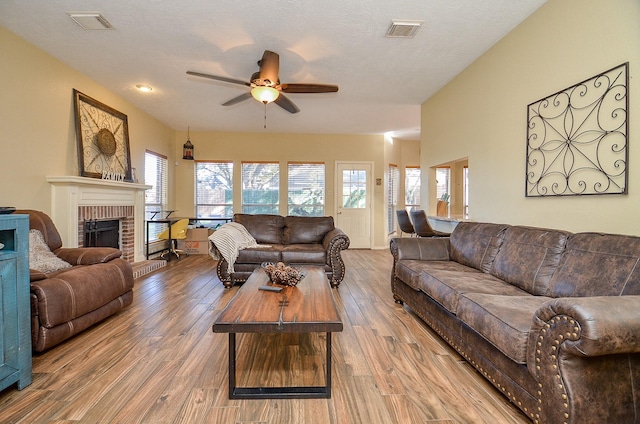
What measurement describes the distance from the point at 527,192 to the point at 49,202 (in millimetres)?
5114

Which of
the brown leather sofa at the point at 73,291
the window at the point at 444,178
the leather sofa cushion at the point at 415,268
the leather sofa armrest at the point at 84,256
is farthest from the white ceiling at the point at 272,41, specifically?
the window at the point at 444,178

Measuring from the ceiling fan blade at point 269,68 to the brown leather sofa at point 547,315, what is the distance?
7.72ft

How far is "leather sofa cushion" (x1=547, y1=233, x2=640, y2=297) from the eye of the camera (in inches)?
61.5

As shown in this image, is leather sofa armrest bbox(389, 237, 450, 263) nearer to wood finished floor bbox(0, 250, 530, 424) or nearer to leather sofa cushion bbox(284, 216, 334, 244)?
wood finished floor bbox(0, 250, 530, 424)

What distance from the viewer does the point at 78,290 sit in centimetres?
228

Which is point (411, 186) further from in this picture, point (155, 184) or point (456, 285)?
point (456, 285)

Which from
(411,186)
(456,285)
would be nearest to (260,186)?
(411,186)

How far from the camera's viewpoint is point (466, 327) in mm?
1917

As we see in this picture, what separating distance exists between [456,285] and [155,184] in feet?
19.3

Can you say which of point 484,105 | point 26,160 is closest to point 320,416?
point 484,105

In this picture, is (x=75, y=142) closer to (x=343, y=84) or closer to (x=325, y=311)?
(x=343, y=84)

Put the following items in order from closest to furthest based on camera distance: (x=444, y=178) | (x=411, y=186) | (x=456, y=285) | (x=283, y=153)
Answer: (x=456, y=285) < (x=283, y=153) < (x=444, y=178) < (x=411, y=186)

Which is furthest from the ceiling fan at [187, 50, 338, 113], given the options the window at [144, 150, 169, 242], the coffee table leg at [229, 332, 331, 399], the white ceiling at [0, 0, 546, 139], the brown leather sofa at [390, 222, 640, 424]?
the window at [144, 150, 169, 242]

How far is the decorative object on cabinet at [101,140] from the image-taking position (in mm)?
3887
